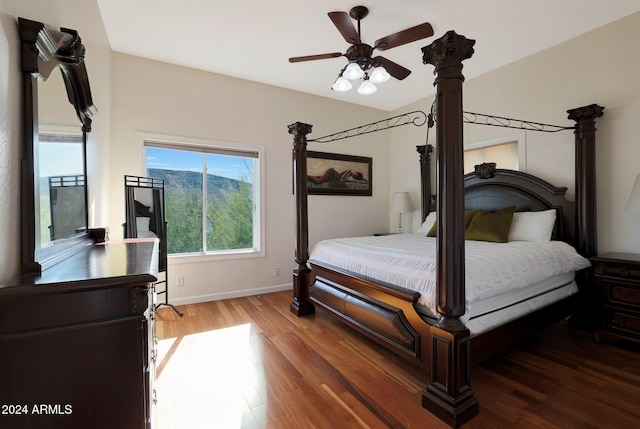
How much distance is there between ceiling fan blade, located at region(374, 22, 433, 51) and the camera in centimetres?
220

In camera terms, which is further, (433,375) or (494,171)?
(494,171)

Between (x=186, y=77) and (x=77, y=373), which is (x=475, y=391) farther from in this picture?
(x=186, y=77)

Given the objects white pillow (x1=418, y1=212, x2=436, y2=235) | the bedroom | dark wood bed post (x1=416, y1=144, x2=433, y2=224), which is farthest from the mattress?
dark wood bed post (x1=416, y1=144, x2=433, y2=224)

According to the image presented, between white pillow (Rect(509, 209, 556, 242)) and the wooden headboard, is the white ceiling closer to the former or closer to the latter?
the wooden headboard

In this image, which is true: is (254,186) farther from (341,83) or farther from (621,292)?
(621,292)

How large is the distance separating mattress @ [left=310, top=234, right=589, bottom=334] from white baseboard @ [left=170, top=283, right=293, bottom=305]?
1.66m

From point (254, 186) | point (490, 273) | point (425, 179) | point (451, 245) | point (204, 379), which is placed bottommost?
point (204, 379)

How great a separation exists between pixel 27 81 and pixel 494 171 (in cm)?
420

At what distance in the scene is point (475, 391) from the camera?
1.95 metres

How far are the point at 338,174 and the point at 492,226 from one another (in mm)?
2432

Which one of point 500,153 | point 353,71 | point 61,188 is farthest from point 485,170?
point 61,188

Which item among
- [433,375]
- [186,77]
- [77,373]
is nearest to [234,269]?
[186,77]

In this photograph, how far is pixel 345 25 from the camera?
87.7 inches

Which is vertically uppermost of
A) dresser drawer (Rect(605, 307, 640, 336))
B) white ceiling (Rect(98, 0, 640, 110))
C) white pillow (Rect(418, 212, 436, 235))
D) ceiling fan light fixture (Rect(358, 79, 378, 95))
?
white ceiling (Rect(98, 0, 640, 110))
